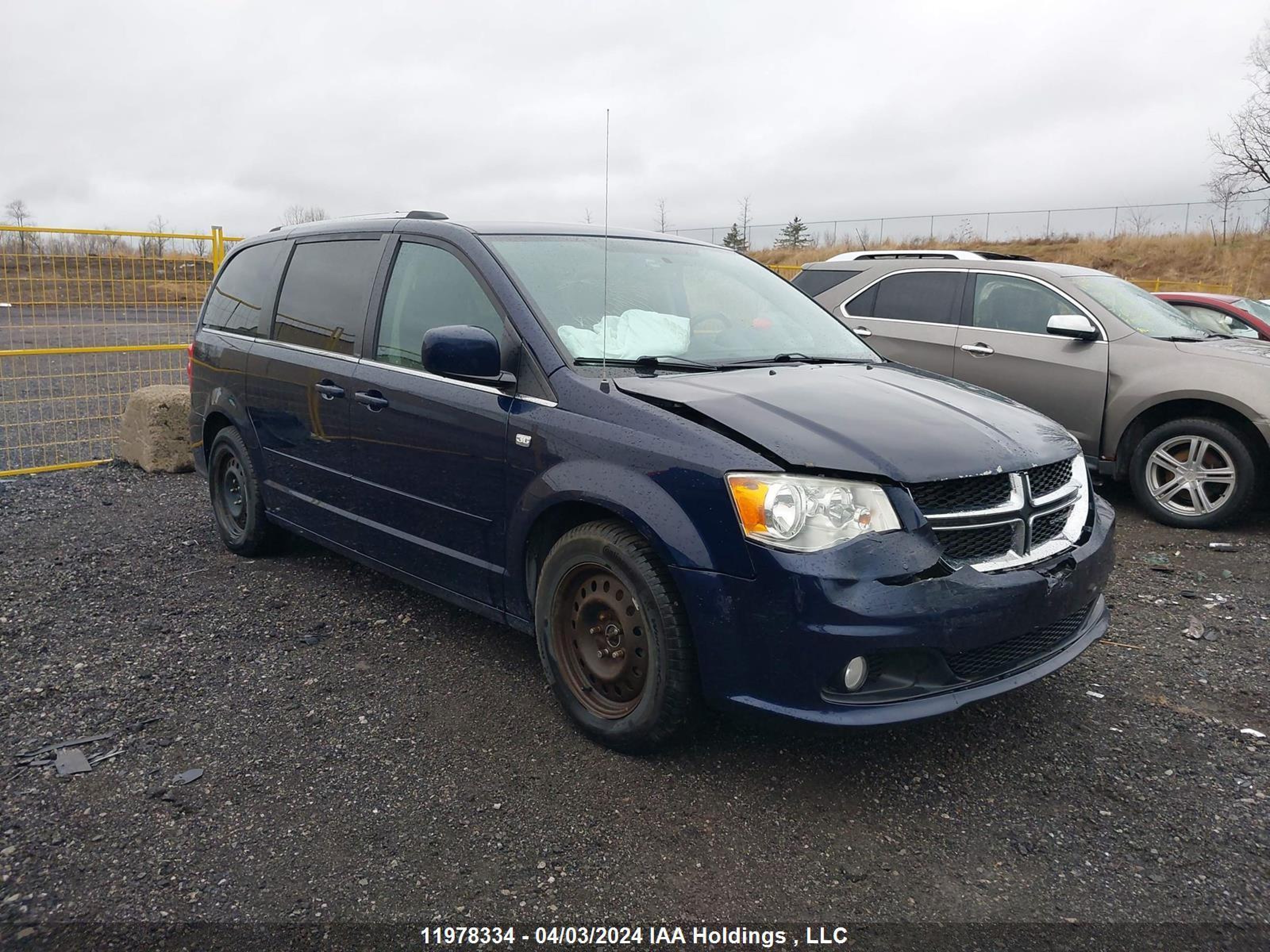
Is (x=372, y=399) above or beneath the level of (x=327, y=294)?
beneath

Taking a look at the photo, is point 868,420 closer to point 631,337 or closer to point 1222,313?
point 631,337

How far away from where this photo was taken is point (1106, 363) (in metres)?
6.48

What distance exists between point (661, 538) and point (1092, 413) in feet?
15.9

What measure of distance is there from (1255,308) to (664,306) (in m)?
9.81

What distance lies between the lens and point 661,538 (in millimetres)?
2875

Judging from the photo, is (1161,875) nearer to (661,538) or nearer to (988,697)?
(988,697)

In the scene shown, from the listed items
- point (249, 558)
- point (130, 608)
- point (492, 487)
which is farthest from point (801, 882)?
point (249, 558)

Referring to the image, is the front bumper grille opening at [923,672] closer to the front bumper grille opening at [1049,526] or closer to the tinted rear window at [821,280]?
the front bumper grille opening at [1049,526]

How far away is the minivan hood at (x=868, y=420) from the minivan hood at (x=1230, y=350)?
136 inches

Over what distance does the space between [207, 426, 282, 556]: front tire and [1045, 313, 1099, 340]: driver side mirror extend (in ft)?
17.2

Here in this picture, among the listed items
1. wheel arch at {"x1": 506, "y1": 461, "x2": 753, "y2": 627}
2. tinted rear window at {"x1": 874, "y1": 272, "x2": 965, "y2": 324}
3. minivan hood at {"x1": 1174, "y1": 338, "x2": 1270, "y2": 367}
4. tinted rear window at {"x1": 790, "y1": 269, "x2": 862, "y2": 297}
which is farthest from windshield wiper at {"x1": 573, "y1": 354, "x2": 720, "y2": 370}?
tinted rear window at {"x1": 790, "y1": 269, "x2": 862, "y2": 297}

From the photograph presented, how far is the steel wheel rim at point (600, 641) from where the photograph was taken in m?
3.06

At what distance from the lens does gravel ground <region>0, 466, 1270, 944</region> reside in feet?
8.18

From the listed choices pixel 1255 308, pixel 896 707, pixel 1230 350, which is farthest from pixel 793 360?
pixel 1255 308
